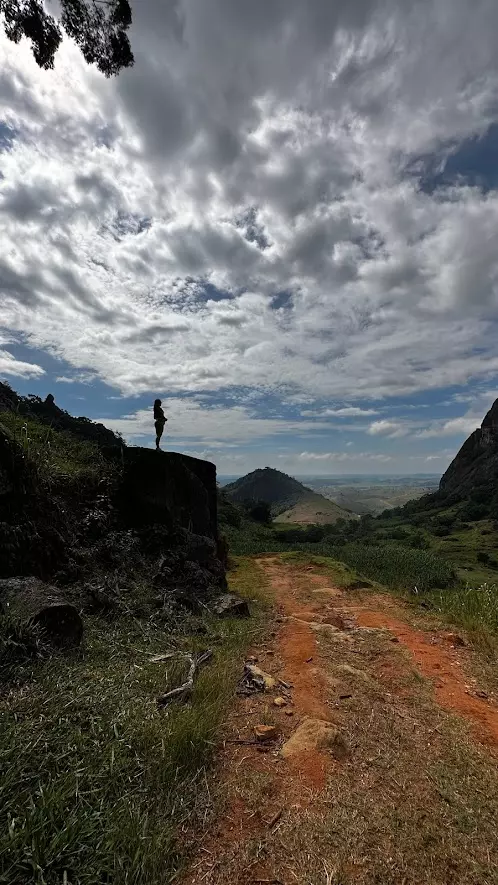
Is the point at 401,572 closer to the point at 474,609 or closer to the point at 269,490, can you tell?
the point at 474,609

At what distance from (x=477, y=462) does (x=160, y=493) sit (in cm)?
15655

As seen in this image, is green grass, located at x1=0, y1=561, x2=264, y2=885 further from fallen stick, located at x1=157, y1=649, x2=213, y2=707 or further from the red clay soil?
the red clay soil

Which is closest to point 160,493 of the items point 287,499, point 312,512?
point 312,512

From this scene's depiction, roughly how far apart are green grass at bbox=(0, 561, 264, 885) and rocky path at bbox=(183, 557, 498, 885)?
0.35 meters

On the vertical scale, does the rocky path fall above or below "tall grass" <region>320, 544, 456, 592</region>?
above

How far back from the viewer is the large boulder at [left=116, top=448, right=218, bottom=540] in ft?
39.0

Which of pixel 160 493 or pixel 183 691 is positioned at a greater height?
pixel 160 493

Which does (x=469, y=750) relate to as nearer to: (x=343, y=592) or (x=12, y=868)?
(x=12, y=868)

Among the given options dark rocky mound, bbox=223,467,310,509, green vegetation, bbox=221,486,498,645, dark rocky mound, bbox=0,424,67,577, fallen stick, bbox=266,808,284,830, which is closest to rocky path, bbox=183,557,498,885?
fallen stick, bbox=266,808,284,830

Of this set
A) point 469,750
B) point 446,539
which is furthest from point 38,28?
point 446,539

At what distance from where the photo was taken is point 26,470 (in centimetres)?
866

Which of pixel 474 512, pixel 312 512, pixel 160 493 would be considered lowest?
pixel 312 512

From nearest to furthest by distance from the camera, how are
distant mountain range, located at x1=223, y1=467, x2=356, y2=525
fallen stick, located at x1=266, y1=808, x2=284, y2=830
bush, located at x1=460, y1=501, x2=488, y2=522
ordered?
fallen stick, located at x1=266, y1=808, x2=284, y2=830, bush, located at x1=460, y1=501, x2=488, y2=522, distant mountain range, located at x1=223, y1=467, x2=356, y2=525

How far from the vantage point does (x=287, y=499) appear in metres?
182
